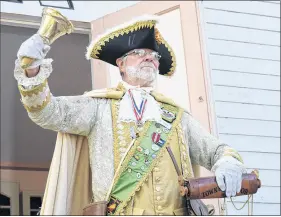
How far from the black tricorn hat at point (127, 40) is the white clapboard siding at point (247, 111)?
167 cm

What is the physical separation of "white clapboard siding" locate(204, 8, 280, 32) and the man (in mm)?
1955

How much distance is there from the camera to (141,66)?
3168mm

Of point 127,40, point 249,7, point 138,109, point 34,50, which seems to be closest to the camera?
point 34,50

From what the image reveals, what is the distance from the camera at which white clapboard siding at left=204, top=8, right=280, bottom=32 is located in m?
5.17

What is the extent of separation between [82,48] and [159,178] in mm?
2196

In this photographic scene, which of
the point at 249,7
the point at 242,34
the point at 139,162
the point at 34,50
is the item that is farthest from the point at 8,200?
the point at 34,50

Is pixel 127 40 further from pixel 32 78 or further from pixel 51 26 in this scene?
pixel 32 78

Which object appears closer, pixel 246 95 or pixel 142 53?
pixel 142 53

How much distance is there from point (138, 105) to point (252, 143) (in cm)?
198

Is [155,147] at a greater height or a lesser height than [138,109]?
lesser

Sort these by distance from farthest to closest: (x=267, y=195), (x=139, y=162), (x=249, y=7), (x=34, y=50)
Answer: (x=249, y=7) → (x=267, y=195) → (x=139, y=162) → (x=34, y=50)

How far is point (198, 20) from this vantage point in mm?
4613

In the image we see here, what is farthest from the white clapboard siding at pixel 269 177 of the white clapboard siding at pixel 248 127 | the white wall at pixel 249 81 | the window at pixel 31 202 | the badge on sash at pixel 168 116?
the badge on sash at pixel 168 116

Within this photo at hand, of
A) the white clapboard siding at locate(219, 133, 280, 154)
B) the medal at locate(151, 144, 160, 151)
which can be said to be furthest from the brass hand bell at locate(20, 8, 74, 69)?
the white clapboard siding at locate(219, 133, 280, 154)
